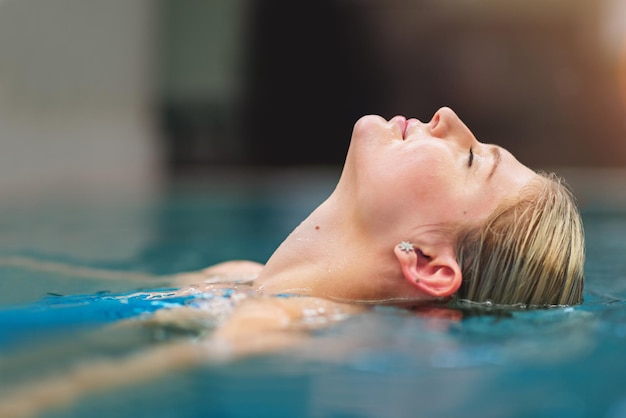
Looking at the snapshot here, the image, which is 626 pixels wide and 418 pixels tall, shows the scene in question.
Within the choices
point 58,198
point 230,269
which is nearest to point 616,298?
point 230,269

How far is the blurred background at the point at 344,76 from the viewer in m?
10.2

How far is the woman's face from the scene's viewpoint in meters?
2.08

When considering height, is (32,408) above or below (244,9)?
below

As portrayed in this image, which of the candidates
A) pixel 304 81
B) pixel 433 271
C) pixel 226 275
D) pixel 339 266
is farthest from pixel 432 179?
pixel 304 81

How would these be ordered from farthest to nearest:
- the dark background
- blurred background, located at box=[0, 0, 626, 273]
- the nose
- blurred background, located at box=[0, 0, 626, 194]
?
the dark background → blurred background, located at box=[0, 0, 626, 194] → blurred background, located at box=[0, 0, 626, 273] → the nose

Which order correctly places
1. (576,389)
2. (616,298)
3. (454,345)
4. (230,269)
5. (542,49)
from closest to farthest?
(576,389)
(454,345)
(616,298)
(230,269)
(542,49)

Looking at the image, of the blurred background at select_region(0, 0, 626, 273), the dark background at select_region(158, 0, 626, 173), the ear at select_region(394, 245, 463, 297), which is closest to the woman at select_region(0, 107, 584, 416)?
the ear at select_region(394, 245, 463, 297)

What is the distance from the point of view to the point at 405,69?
10.6 meters

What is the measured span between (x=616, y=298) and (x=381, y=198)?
2.93 ft

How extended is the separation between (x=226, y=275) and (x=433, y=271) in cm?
96

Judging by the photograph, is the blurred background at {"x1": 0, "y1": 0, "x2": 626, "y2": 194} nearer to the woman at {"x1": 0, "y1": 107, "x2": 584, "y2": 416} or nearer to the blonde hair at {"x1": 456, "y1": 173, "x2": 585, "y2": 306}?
the woman at {"x1": 0, "y1": 107, "x2": 584, "y2": 416}

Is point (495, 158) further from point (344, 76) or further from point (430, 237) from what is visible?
point (344, 76)

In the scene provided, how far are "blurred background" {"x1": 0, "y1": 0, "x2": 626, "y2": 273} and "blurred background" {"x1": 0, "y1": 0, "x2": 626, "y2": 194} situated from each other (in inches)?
0.7

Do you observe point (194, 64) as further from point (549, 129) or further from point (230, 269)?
point (230, 269)
